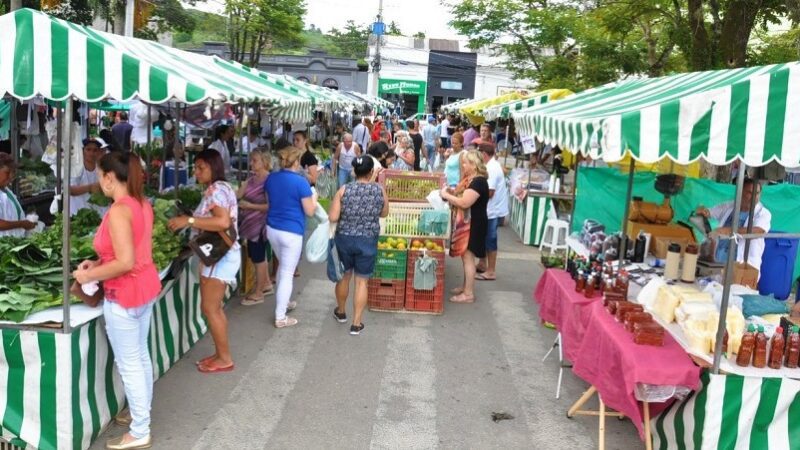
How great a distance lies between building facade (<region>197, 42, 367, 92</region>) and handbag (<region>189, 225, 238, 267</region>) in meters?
47.8

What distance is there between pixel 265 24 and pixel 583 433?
1055 inches

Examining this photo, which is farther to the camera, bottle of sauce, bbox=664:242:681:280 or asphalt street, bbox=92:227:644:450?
bottle of sauce, bbox=664:242:681:280

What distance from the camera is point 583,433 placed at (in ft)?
16.3

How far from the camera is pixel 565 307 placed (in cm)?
567

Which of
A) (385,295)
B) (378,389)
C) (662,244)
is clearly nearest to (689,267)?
(662,244)

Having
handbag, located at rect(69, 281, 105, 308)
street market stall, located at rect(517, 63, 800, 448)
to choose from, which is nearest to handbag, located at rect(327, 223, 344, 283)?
handbag, located at rect(69, 281, 105, 308)

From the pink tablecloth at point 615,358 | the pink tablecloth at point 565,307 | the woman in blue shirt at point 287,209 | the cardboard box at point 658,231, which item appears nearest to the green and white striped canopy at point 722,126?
the pink tablecloth at point 615,358

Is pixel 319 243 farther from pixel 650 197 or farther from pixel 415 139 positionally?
pixel 415 139

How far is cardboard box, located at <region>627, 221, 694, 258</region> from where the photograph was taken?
671 centimetres

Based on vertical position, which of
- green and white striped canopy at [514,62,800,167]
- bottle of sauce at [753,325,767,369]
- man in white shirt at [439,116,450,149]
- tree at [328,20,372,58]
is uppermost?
tree at [328,20,372,58]

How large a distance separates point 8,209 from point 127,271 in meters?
2.66

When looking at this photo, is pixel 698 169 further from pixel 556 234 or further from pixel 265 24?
pixel 265 24

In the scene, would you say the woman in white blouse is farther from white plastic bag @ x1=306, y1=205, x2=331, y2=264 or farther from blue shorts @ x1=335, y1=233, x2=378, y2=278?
blue shorts @ x1=335, y1=233, x2=378, y2=278

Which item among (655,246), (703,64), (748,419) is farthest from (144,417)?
(703,64)
